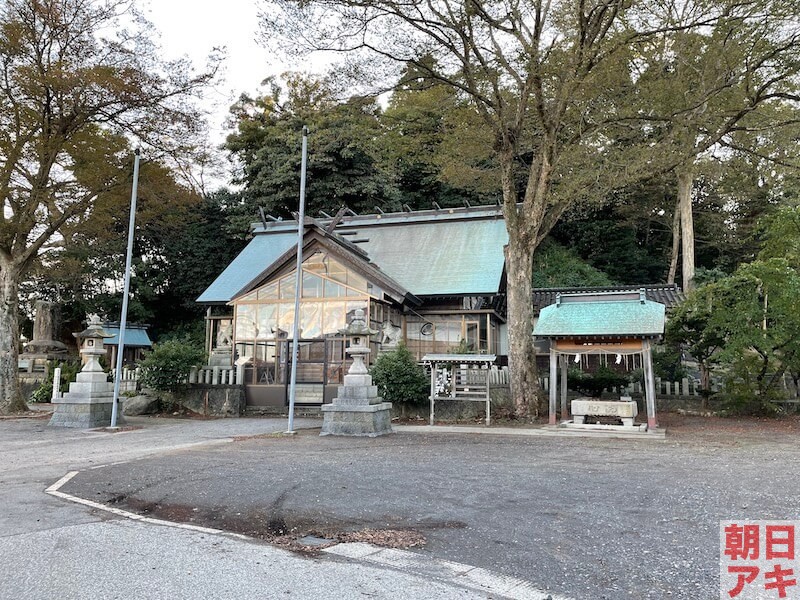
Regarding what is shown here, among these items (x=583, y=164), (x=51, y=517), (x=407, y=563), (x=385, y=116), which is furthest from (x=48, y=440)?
(x=583, y=164)

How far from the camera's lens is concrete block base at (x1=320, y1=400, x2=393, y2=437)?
11.4 metres

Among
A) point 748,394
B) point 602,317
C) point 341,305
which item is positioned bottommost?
point 748,394

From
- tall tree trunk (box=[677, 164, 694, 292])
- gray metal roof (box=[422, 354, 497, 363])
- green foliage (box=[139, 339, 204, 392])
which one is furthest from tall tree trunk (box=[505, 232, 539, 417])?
tall tree trunk (box=[677, 164, 694, 292])

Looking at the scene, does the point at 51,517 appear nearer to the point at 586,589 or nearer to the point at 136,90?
the point at 586,589

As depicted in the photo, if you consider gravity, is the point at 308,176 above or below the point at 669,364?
above

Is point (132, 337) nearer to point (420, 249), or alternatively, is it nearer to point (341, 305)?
point (341, 305)

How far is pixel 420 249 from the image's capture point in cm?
2206

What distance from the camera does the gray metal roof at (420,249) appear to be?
1945cm

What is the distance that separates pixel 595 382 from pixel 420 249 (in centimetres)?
871

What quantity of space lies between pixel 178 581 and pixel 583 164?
13741mm

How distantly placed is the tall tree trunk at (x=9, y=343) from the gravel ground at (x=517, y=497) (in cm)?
994

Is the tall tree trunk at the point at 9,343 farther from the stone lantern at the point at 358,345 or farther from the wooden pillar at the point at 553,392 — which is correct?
the wooden pillar at the point at 553,392

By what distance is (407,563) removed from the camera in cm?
398

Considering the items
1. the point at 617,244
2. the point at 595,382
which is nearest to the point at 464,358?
the point at 595,382
